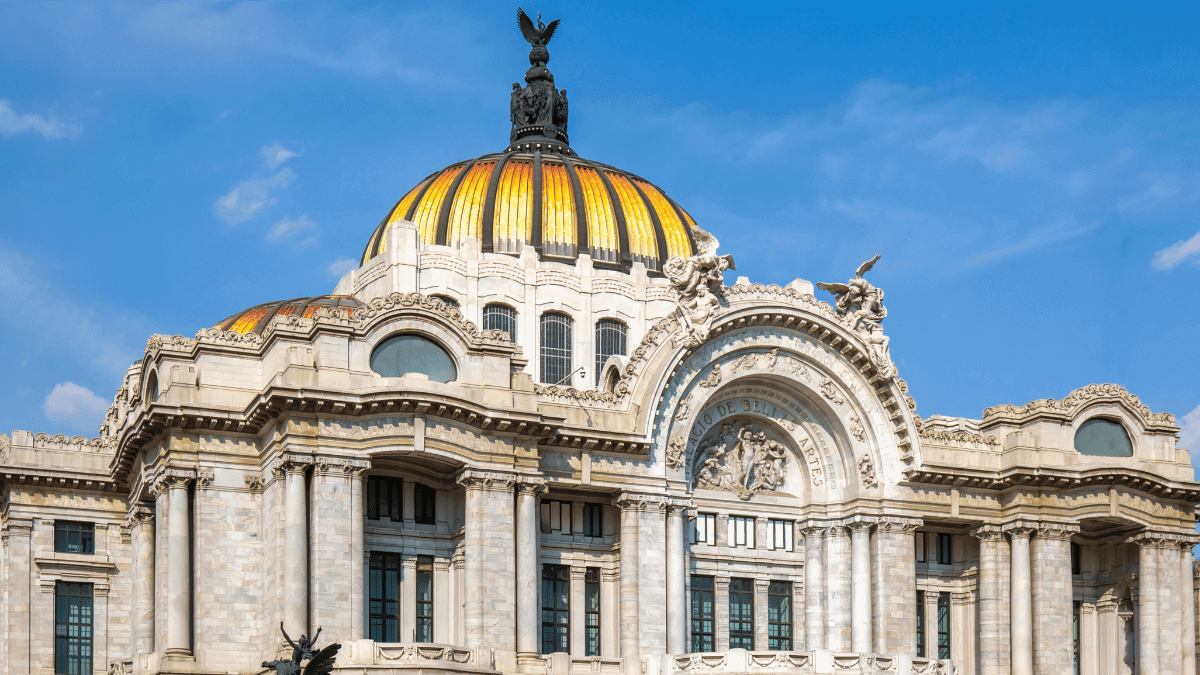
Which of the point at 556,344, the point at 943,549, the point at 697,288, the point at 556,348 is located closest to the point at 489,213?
the point at 556,344

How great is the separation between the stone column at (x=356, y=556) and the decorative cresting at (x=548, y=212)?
17107 mm

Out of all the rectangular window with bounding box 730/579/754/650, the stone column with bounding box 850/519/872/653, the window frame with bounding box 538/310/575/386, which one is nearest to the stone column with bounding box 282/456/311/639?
the rectangular window with bounding box 730/579/754/650

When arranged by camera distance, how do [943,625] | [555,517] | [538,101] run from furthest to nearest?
[538,101] < [943,625] < [555,517]

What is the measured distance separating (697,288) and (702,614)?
10611mm

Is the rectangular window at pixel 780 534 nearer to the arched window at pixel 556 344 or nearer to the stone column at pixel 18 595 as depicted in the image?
the arched window at pixel 556 344

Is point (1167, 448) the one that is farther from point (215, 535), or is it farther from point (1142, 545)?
point (215, 535)

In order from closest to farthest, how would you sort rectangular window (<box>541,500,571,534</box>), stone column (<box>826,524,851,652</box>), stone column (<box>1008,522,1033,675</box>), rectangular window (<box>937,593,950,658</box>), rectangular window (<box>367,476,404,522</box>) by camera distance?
1. rectangular window (<box>367,476,404,522</box>)
2. rectangular window (<box>541,500,571,534</box>)
3. stone column (<box>1008,522,1033,675</box>)
4. stone column (<box>826,524,851,652</box>)
5. rectangular window (<box>937,593,950,658</box>)

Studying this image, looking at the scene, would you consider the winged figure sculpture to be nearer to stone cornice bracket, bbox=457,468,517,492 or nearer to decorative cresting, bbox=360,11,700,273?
decorative cresting, bbox=360,11,700,273

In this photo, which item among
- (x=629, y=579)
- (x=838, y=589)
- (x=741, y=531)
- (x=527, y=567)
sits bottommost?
(x=838, y=589)

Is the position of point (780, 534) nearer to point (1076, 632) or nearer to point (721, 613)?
point (721, 613)

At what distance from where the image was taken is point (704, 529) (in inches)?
2366

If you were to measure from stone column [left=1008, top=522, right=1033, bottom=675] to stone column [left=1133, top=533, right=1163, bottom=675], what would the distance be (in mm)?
4364

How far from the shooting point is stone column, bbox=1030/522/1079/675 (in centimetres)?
6028

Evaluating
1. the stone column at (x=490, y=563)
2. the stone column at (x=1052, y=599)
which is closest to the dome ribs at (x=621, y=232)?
the stone column at (x=490, y=563)
